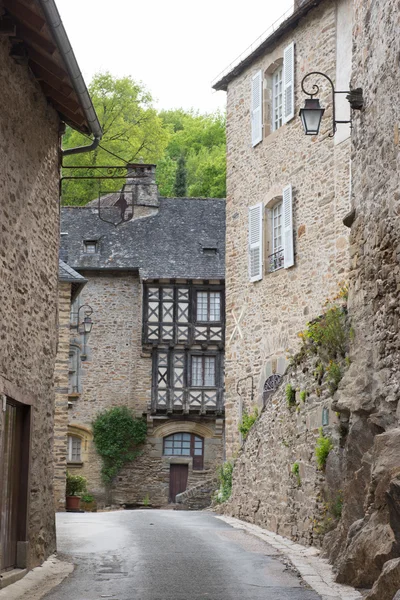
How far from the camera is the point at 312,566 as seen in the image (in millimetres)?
9664

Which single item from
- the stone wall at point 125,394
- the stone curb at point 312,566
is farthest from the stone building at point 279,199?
the stone wall at point 125,394

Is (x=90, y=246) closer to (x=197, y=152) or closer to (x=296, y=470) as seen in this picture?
(x=197, y=152)

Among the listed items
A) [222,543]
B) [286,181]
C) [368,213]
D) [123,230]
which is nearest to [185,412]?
[123,230]

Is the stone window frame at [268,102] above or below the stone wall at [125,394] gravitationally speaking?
above

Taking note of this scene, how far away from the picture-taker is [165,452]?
30156mm

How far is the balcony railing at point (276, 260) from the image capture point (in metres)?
18.6

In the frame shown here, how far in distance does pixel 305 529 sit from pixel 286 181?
8.51 metres

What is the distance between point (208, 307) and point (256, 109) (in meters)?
11.1

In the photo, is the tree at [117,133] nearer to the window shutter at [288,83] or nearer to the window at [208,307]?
the window at [208,307]

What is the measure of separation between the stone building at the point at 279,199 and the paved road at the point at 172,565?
193 inches

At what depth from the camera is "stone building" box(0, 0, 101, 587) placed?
8.65 m

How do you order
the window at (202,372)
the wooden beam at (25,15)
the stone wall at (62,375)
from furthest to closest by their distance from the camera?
the window at (202,372)
the stone wall at (62,375)
the wooden beam at (25,15)

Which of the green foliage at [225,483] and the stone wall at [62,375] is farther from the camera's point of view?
the stone wall at [62,375]

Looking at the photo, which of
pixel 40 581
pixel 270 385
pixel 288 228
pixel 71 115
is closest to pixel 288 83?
pixel 288 228
